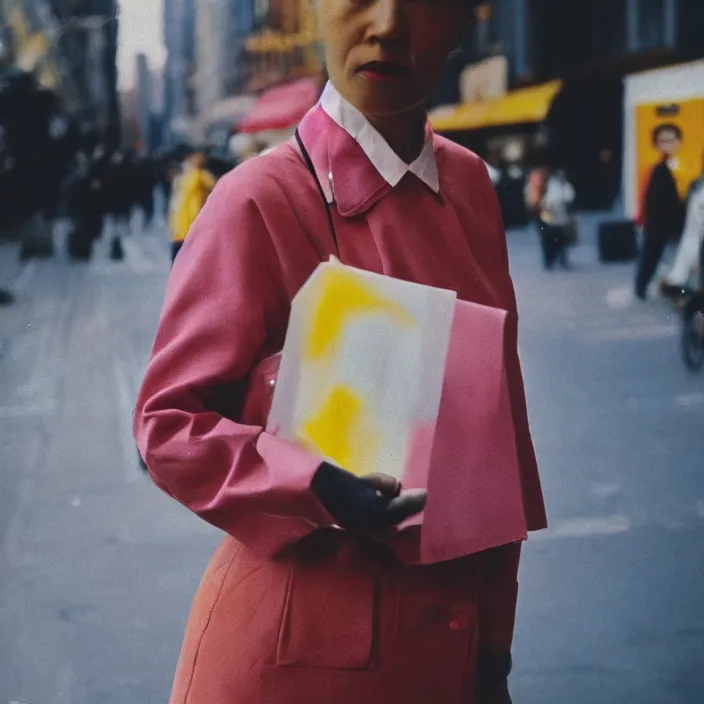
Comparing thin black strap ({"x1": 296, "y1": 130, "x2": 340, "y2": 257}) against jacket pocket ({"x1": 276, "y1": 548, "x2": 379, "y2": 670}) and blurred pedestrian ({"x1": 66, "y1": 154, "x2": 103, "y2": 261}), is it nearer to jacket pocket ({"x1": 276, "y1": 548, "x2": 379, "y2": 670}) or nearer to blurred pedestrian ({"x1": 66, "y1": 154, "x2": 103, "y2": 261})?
jacket pocket ({"x1": 276, "y1": 548, "x2": 379, "y2": 670})

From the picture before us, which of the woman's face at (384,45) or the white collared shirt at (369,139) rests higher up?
the woman's face at (384,45)

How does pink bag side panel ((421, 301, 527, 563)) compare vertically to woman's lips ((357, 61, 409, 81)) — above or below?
below

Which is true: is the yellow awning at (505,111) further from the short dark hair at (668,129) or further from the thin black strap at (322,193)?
the thin black strap at (322,193)

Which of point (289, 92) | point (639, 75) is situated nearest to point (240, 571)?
point (289, 92)

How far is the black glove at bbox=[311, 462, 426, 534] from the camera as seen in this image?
123 centimetres

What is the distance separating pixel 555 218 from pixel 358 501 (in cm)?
1376

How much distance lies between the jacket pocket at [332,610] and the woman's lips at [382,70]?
580 millimetres

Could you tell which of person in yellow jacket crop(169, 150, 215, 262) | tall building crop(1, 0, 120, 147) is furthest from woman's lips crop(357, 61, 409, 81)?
person in yellow jacket crop(169, 150, 215, 262)

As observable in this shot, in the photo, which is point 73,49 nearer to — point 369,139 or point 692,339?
point 692,339

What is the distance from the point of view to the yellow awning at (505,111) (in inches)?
795

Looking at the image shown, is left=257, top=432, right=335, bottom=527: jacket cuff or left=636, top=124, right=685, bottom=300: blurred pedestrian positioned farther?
left=636, top=124, right=685, bottom=300: blurred pedestrian

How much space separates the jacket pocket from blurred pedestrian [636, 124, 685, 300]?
8.26 meters

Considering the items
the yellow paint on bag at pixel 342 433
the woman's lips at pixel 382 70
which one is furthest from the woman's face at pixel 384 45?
the yellow paint on bag at pixel 342 433

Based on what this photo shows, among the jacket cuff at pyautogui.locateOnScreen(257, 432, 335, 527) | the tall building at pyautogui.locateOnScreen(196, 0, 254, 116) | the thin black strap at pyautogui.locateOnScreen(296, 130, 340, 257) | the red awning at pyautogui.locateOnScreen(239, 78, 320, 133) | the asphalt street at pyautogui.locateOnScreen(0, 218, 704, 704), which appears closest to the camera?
the jacket cuff at pyautogui.locateOnScreen(257, 432, 335, 527)
